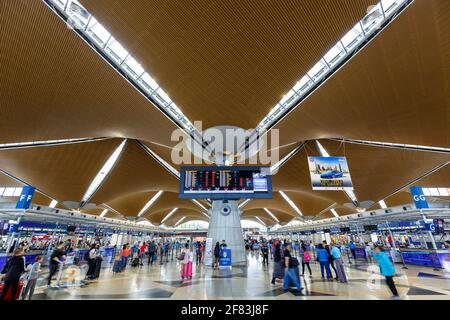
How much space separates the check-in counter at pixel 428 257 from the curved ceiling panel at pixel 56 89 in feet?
63.5

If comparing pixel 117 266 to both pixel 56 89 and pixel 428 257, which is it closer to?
pixel 56 89

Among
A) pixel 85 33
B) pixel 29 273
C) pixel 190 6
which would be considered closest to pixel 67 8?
pixel 85 33

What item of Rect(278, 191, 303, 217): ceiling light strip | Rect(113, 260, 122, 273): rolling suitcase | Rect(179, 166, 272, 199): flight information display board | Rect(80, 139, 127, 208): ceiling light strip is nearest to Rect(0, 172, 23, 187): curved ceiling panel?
Rect(80, 139, 127, 208): ceiling light strip

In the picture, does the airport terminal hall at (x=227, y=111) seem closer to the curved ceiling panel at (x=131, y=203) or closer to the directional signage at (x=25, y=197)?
the directional signage at (x=25, y=197)

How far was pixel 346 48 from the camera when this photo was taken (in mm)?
10406

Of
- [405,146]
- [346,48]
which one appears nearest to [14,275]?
[346,48]

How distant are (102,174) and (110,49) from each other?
18576 millimetres

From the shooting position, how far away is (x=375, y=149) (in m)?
19.3

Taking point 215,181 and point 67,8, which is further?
point 215,181

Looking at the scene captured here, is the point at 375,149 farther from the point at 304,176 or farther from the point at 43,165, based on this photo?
the point at 43,165

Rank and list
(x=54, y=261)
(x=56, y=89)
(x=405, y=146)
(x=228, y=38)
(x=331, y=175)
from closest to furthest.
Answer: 1. (x=54, y=261)
2. (x=228, y=38)
3. (x=56, y=89)
4. (x=331, y=175)
5. (x=405, y=146)

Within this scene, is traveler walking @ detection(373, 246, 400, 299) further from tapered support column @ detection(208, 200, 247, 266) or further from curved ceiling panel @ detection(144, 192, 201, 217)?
curved ceiling panel @ detection(144, 192, 201, 217)

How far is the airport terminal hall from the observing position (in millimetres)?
7820

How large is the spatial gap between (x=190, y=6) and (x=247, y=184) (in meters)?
9.62
